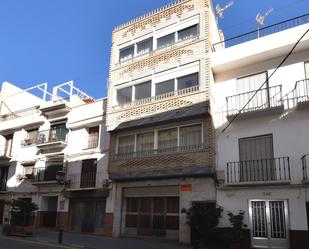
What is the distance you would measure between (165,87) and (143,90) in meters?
1.55

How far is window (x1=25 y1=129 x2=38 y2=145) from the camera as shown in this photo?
2527cm

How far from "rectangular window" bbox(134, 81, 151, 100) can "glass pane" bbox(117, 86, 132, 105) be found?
51 cm

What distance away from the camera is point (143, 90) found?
19.3 meters

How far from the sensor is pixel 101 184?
20.0 m

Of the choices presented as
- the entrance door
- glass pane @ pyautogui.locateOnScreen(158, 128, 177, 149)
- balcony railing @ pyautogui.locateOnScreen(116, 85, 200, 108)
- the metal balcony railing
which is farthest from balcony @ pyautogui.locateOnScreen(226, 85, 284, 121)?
the entrance door

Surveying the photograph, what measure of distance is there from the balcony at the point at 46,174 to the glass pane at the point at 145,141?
687 centimetres

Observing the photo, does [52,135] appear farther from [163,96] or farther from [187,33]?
[187,33]

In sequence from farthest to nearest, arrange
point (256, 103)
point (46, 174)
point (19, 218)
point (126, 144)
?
point (46, 174) → point (126, 144) → point (19, 218) → point (256, 103)

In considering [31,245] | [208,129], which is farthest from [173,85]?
[31,245]

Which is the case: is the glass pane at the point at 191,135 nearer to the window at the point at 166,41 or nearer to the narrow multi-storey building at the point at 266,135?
the narrow multi-storey building at the point at 266,135

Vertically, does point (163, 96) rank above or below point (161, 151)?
above

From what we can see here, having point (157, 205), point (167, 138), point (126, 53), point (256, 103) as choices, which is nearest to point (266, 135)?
point (256, 103)

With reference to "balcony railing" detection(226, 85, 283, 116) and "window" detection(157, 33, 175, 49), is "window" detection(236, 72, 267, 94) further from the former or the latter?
"window" detection(157, 33, 175, 49)

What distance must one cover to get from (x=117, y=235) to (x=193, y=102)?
8209 millimetres
